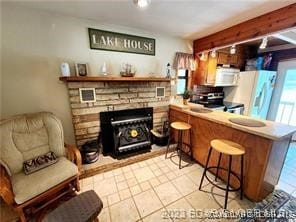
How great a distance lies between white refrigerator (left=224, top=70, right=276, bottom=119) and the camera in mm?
3287

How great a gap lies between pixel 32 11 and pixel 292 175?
4700 mm

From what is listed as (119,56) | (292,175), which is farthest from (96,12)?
(292,175)

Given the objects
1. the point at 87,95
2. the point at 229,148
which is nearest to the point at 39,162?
the point at 87,95

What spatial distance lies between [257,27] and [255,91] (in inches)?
68.9

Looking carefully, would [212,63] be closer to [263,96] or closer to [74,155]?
[263,96]

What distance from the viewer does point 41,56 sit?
202cm

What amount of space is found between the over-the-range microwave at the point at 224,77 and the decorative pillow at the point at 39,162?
3.39 meters

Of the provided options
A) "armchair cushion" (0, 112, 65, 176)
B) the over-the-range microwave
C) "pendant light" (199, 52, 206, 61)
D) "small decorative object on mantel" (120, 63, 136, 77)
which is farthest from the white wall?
the over-the-range microwave

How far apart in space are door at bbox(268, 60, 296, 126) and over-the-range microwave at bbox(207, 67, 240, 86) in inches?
44.1

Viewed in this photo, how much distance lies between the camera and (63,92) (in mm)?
2264

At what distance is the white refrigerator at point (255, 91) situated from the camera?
329 cm

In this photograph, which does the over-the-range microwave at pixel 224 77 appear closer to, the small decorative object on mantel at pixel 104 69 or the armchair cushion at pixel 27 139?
the small decorative object on mantel at pixel 104 69

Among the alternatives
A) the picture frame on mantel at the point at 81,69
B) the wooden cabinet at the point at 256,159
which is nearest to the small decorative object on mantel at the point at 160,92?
the wooden cabinet at the point at 256,159

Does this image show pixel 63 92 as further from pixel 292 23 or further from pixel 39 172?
pixel 292 23
